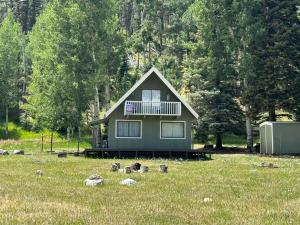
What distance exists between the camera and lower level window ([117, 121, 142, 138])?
42.5m

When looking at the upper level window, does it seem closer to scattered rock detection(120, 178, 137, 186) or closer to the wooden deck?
the wooden deck

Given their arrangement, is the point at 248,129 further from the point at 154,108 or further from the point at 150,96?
the point at 154,108

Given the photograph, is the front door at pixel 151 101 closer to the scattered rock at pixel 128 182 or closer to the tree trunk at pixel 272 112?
the tree trunk at pixel 272 112

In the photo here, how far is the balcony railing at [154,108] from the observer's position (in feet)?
134

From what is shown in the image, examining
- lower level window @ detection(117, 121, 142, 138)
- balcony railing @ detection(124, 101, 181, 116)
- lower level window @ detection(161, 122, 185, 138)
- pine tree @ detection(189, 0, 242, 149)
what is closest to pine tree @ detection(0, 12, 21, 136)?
pine tree @ detection(189, 0, 242, 149)

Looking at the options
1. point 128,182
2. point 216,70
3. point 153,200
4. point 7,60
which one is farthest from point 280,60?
point 7,60

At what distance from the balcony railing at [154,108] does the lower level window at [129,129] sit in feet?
6.55

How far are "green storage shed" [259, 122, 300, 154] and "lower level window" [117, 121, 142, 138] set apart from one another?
11609 mm

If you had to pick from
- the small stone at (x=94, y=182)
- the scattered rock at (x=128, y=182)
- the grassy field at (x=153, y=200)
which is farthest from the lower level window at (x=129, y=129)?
the small stone at (x=94, y=182)

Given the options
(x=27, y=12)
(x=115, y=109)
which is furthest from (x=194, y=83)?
(x=27, y=12)

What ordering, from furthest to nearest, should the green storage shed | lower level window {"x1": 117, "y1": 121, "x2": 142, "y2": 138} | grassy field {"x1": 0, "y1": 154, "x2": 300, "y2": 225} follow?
1. the green storage shed
2. lower level window {"x1": 117, "y1": 121, "x2": 142, "y2": 138}
3. grassy field {"x1": 0, "y1": 154, "x2": 300, "y2": 225}

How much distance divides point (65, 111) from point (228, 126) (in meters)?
16.3

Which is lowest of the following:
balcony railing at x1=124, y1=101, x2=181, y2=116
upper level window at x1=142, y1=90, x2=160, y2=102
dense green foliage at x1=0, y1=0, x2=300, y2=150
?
Answer: balcony railing at x1=124, y1=101, x2=181, y2=116

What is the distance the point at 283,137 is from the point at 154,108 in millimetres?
12027
